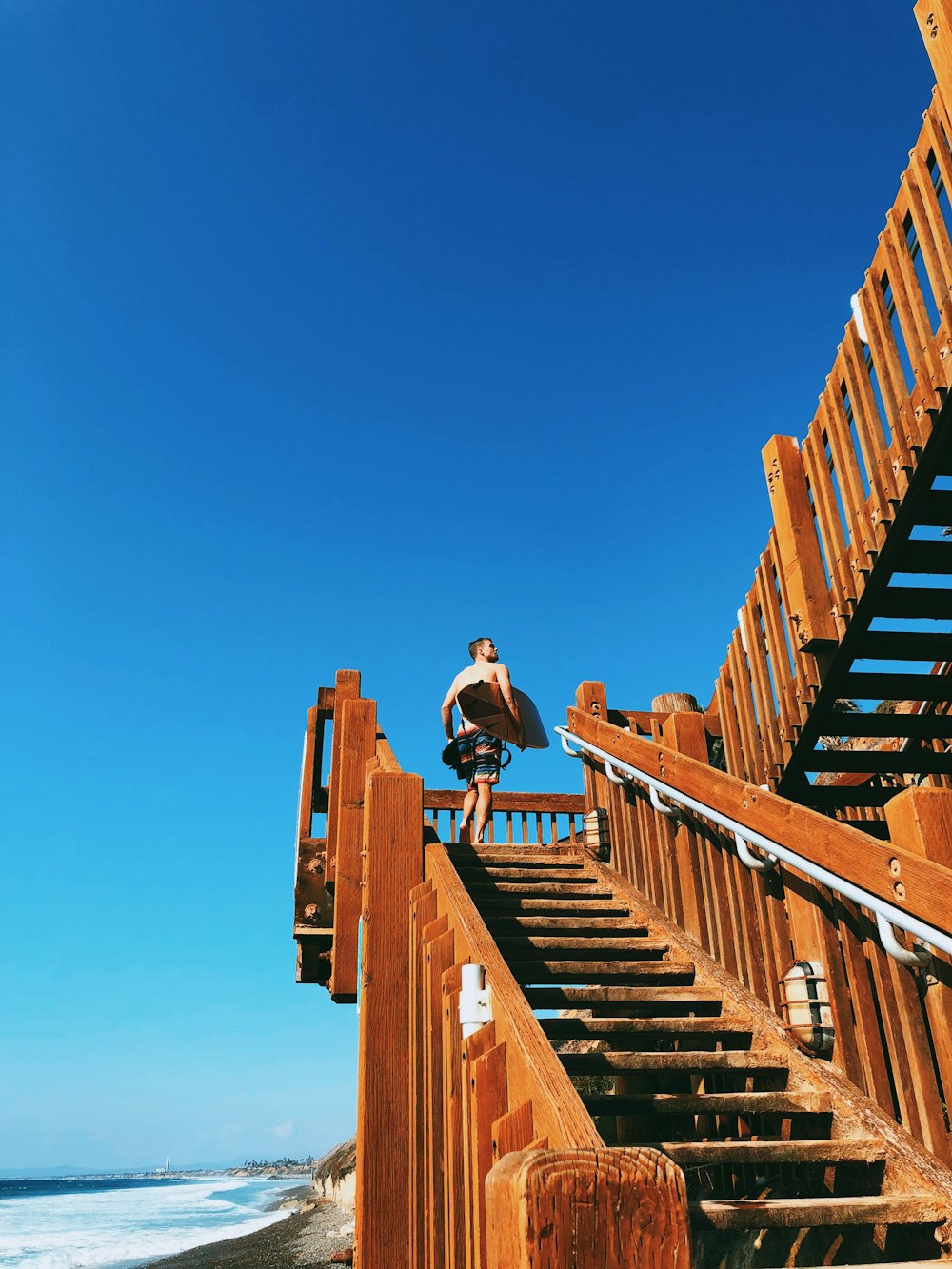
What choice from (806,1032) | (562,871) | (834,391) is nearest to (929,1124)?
(806,1032)

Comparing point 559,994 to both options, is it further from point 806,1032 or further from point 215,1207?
point 215,1207

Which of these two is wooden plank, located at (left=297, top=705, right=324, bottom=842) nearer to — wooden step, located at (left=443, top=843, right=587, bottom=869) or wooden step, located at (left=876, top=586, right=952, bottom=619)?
wooden step, located at (left=443, top=843, right=587, bottom=869)

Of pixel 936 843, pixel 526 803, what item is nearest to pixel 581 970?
pixel 936 843

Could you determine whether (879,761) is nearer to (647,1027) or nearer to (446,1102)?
(647,1027)

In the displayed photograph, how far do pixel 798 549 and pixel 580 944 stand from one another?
8.86 ft

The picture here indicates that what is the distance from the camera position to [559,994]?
14.1ft

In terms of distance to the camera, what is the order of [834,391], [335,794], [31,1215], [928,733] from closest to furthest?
[834,391] → [928,733] → [335,794] → [31,1215]

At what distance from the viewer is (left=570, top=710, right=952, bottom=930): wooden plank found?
2807mm

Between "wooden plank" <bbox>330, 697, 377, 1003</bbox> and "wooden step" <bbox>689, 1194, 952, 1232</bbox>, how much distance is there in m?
2.55

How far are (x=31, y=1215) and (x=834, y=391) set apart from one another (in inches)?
2657

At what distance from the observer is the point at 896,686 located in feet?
19.8

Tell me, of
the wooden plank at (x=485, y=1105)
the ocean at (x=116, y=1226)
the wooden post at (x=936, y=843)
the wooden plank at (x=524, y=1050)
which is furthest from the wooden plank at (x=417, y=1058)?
the ocean at (x=116, y=1226)

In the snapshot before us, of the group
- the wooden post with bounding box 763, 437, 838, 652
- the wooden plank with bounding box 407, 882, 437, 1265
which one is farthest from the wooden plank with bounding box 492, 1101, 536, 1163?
the wooden post with bounding box 763, 437, 838, 652

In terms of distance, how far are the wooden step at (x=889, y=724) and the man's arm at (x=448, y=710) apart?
2.74m
